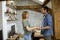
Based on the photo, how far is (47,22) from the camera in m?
1.69

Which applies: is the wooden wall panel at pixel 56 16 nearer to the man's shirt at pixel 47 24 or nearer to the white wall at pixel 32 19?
the man's shirt at pixel 47 24

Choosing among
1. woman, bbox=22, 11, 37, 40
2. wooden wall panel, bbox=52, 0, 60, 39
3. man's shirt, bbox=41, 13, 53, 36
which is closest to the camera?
wooden wall panel, bbox=52, 0, 60, 39

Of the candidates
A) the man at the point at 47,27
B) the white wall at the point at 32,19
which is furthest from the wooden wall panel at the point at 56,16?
the white wall at the point at 32,19

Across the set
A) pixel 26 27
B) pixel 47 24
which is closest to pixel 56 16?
pixel 47 24

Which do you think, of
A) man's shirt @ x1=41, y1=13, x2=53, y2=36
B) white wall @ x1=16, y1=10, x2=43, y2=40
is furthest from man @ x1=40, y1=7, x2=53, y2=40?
white wall @ x1=16, y1=10, x2=43, y2=40

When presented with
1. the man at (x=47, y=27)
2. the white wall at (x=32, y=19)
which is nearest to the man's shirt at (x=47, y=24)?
the man at (x=47, y=27)

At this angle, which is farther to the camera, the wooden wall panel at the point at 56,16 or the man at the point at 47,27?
the man at the point at 47,27

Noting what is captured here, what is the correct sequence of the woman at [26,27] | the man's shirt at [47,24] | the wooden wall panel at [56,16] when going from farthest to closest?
the woman at [26,27] < the man's shirt at [47,24] < the wooden wall panel at [56,16]

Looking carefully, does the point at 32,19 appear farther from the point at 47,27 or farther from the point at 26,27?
the point at 47,27

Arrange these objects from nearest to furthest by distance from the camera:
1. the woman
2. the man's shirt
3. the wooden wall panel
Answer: the wooden wall panel → the man's shirt → the woman

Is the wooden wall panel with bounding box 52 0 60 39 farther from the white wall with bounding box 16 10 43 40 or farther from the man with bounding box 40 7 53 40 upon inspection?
the white wall with bounding box 16 10 43 40

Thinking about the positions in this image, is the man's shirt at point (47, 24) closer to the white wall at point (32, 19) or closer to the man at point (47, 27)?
the man at point (47, 27)

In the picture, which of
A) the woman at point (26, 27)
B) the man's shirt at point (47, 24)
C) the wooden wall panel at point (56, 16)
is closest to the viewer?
the wooden wall panel at point (56, 16)

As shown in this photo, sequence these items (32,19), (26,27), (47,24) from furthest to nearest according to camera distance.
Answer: (32,19)
(26,27)
(47,24)
